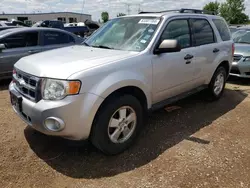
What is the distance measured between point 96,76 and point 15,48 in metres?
4.46

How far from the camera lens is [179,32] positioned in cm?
406

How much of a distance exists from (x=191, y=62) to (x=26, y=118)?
269 cm

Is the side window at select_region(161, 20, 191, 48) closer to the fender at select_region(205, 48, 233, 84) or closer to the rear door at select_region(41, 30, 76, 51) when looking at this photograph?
the fender at select_region(205, 48, 233, 84)

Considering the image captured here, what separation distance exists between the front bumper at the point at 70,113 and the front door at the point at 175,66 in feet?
3.74

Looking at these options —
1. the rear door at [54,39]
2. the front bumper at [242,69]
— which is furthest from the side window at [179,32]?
the rear door at [54,39]

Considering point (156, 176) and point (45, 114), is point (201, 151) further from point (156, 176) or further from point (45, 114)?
point (45, 114)

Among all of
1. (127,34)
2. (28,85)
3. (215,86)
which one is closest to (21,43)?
(127,34)

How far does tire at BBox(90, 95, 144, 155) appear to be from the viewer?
113 inches

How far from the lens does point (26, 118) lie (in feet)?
9.68

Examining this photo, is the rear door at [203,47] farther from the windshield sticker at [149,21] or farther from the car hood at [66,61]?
the car hood at [66,61]

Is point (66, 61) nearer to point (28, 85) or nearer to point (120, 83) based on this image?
point (28, 85)

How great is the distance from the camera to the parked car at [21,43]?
6180mm

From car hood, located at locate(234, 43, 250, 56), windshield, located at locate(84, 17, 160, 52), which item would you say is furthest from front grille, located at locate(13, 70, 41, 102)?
car hood, located at locate(234, 43, 250, 56)

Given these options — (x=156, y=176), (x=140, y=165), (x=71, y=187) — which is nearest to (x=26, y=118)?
(x=71, y=187)
